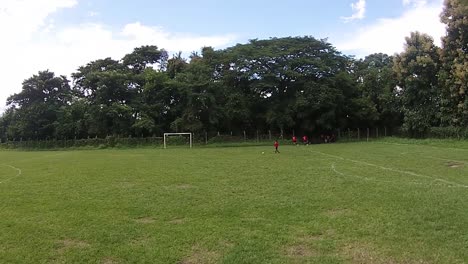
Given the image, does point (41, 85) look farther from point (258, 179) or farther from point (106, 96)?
point (258, 179)

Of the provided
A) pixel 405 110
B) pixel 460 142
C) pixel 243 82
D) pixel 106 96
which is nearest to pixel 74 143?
pixel 106 96

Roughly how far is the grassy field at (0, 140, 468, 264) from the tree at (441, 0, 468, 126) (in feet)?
71.9

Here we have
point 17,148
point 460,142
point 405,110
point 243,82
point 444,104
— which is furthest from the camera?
point 17,148

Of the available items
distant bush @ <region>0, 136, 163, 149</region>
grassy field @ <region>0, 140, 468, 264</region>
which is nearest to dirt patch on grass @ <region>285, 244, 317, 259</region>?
grassy field @ <region>0, 140, 468, 264</region>

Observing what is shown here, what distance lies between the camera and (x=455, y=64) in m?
33.4

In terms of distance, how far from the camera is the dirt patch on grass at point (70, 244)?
6.72 m

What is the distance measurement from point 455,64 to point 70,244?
112 feet

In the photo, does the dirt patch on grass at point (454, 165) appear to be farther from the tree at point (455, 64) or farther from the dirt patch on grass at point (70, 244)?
the tree at point (455, 64)

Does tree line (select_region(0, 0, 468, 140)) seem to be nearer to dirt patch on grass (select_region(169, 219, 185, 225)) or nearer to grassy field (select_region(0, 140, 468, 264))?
grassy field (select_region(0, 140, 468, 264))

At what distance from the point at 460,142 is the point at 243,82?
25.8 metres

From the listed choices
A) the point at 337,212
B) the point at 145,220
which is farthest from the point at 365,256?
the point at 145,220

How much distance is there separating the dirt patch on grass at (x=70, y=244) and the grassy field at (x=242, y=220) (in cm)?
2

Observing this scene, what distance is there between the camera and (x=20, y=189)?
13.6 meters

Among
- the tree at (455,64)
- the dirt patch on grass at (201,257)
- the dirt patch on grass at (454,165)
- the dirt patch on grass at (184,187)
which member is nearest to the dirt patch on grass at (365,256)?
the dirt patch on grass at (201,257)
